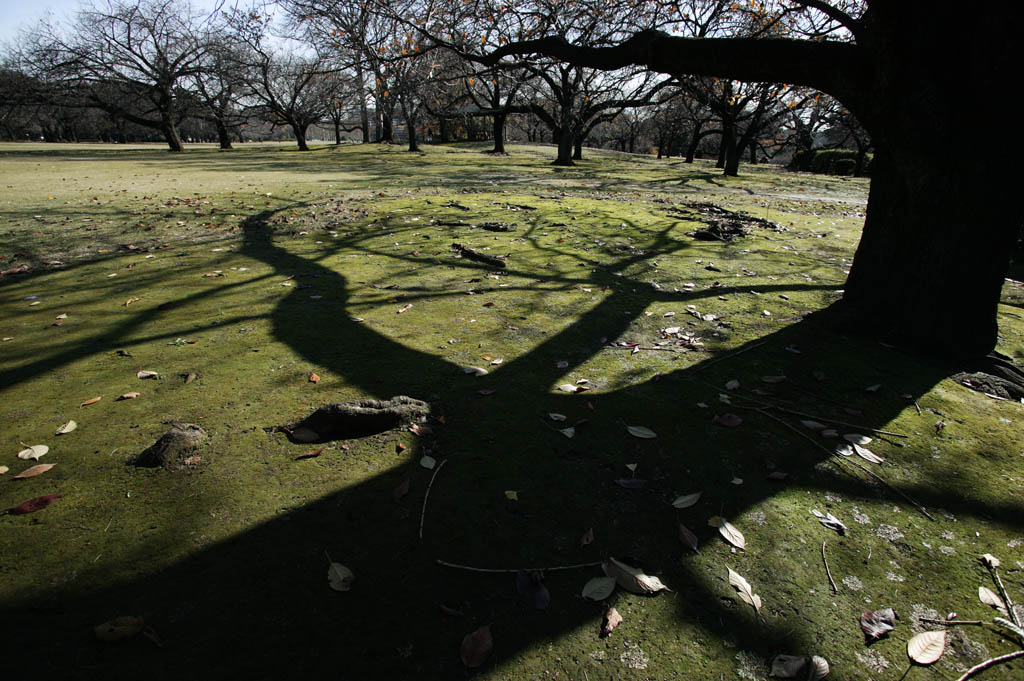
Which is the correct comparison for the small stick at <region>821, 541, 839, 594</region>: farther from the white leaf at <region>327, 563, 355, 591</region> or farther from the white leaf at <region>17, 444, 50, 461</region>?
the white leaf at <region>17, 444, 50, 461</region>

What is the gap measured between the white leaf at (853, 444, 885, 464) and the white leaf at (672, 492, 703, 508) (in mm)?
1044

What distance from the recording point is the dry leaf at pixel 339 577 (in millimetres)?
1771

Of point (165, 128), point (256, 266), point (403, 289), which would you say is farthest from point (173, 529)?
point (165, 128)

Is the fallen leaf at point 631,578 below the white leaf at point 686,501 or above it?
below

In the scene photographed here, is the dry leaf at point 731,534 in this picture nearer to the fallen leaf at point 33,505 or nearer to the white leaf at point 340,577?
the white leaf at point 340,577

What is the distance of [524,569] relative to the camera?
1.87 m

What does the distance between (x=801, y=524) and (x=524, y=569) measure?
1238mm

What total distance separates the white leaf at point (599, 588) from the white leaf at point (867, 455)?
1687mm

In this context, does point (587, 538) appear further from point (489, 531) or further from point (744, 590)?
point (744, 590)

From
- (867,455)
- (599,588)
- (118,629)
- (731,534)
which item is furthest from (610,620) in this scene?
(867,455)

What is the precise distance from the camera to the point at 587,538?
2.02 m

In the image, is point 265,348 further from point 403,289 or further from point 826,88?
point 826,88

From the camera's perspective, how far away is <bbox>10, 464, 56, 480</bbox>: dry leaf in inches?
88.1

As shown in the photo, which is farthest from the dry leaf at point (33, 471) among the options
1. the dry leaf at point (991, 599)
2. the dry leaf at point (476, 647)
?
the dry leaf at point (991, 599)
